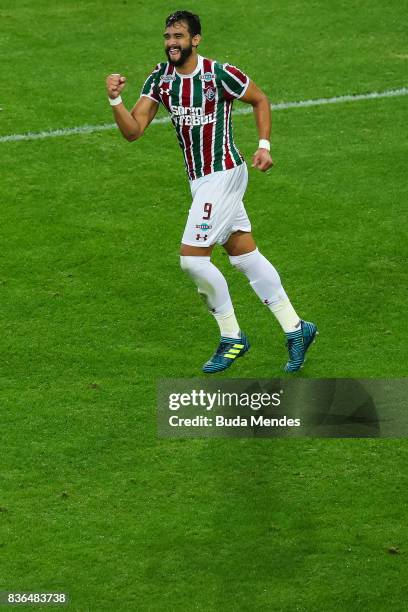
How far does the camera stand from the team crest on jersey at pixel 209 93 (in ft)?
32.3

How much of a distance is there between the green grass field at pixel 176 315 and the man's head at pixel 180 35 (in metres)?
2.31

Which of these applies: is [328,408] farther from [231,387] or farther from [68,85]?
[68,85]

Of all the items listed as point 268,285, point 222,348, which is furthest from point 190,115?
point 222,348

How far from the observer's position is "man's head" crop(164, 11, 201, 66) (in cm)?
973

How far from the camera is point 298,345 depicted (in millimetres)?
10320

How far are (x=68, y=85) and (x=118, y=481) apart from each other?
7290 millimetres

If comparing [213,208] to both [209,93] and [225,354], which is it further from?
[225,354]

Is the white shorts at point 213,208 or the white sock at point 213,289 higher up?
the white shorts at point 213,208

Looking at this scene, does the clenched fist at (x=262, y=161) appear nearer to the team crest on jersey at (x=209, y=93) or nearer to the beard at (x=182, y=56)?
the team crest on jersey at (x=209, y=93)

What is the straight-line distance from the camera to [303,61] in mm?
15969

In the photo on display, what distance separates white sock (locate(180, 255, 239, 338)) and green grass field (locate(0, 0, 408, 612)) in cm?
38

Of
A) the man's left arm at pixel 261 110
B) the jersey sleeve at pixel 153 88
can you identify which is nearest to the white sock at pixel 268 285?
the man's left arm at pixel 261 110

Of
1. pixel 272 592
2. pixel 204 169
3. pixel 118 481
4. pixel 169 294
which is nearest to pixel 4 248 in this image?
pixel 169 294
